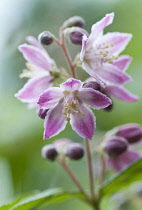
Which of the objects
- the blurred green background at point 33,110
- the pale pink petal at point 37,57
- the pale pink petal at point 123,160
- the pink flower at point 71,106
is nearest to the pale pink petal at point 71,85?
the pink flower at point 71,106

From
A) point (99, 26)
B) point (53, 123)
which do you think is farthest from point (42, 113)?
point (99, 26)

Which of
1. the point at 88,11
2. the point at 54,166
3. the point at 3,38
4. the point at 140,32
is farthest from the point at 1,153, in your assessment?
the point at 88,11

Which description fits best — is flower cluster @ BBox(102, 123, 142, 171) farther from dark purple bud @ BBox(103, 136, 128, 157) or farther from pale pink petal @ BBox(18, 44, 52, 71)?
pale pink petal @ BBox(18, 44, 52, 71)

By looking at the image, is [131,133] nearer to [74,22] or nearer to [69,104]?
[69,104]

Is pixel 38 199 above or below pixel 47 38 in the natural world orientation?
below

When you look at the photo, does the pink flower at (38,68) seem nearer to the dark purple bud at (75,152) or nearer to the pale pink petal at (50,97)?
the pale pink petal at (50,97)

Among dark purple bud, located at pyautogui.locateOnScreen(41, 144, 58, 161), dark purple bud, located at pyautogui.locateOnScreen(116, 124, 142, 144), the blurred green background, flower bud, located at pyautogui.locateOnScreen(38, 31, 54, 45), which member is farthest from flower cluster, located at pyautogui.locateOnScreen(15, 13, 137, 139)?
the blurred green background
